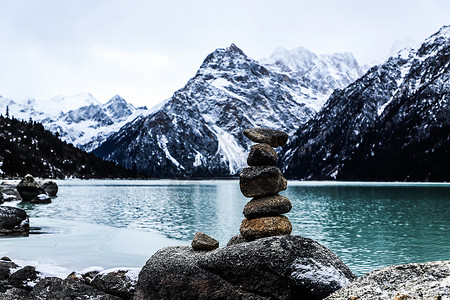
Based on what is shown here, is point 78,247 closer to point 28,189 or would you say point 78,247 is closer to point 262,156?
point 262,156

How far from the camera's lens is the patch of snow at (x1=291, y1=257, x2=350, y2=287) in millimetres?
11570

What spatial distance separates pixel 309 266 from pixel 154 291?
549 centimetres

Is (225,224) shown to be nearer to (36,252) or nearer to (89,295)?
(36,252)

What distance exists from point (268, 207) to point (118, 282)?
653 cm

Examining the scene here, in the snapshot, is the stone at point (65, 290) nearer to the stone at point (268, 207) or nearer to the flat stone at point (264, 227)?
the flat stone at point (264, 227)

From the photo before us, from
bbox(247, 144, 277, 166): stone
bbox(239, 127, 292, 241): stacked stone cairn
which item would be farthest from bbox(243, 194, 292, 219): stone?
bbox(247, 144, 277, 166): stone

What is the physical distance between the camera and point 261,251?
41.5ft

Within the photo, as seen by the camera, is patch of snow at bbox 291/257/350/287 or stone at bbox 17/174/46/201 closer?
patch of snow at bbox 291/257/350/287

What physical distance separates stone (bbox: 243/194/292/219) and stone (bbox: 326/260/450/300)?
902 cm

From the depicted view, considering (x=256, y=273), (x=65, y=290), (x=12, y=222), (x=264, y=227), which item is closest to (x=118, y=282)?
(x=65, y=290)

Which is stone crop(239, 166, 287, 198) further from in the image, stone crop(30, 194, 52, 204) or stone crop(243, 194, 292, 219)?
stone crop(30, 194, 52, 204)

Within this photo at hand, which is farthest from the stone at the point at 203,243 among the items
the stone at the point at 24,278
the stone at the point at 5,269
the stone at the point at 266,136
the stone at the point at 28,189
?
the stone at the point at 28,189

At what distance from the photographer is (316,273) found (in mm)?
11773

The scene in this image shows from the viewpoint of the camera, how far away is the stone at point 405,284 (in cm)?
575
